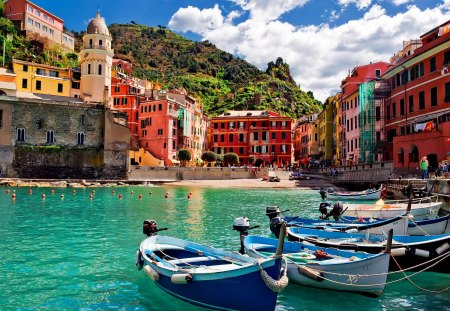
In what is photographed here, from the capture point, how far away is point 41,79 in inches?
2940

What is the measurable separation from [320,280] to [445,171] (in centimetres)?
2308

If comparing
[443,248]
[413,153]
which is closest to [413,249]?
[443,248]

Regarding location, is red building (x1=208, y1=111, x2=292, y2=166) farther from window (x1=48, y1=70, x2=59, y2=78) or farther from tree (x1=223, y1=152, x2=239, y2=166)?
window (x1=48, y1=70, x2=59, y2=78)

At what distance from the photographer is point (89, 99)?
7394 cm

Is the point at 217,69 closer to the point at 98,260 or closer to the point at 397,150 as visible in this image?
the point at 397,150

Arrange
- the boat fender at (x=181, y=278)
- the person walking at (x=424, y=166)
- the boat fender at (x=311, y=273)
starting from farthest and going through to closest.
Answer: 1. the person walking at (x=424, y=166)
2. the boat fender at (x=311, y=273)
3. the boat fender at (x=181, y=278)

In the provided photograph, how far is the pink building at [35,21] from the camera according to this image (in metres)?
99.9

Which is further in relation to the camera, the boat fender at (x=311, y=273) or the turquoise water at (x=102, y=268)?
the boat fender at (x=311, y=273)

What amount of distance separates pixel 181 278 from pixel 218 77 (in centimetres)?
16774

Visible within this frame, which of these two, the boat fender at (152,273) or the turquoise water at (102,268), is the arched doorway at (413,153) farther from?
the boat fender at (152,273)

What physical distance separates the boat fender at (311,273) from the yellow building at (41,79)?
72634 millimetres

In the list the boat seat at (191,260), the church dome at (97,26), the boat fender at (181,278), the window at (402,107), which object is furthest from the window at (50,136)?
the boat fender at (181,278)

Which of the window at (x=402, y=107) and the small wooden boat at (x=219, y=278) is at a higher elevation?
the window at (x=402, y=107)

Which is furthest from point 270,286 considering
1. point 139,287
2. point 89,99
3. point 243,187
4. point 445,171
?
point 89,99
